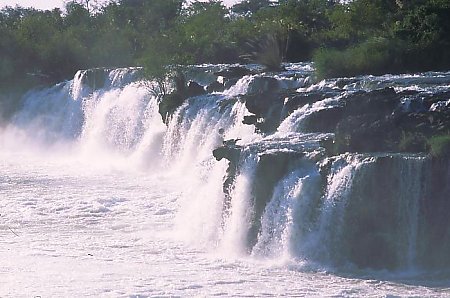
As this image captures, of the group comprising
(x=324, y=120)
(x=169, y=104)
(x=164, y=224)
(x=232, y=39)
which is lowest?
(x=164, y=224)

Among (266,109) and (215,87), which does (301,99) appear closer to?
(266,109)

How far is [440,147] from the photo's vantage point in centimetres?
1449

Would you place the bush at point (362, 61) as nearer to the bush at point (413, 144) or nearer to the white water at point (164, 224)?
the white water at point (164, 224)

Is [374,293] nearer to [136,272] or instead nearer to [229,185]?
[136,272]

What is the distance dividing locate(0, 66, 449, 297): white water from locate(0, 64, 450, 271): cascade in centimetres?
4

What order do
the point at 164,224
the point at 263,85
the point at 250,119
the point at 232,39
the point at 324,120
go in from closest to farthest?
1. the point at 324,120
2. the point at 164,224
3. the point at 250,119
4. the point at 263,85
5. the point at 232,39

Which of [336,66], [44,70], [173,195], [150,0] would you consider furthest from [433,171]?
[150,0]

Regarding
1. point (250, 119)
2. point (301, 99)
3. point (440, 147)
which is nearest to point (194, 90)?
point (250, 119)

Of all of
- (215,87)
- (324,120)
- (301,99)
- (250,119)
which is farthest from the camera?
(215,87)

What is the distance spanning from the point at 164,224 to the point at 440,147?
21.1 ft

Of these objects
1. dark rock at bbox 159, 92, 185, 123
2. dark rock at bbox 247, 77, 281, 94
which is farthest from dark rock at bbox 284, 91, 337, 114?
dark rock at bbox 159, 92, 185, 123

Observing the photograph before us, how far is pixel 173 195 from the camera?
22.2 metres

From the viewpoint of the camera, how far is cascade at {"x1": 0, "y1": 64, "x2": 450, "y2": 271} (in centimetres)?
1464

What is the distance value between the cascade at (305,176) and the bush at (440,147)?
0.41 feet
